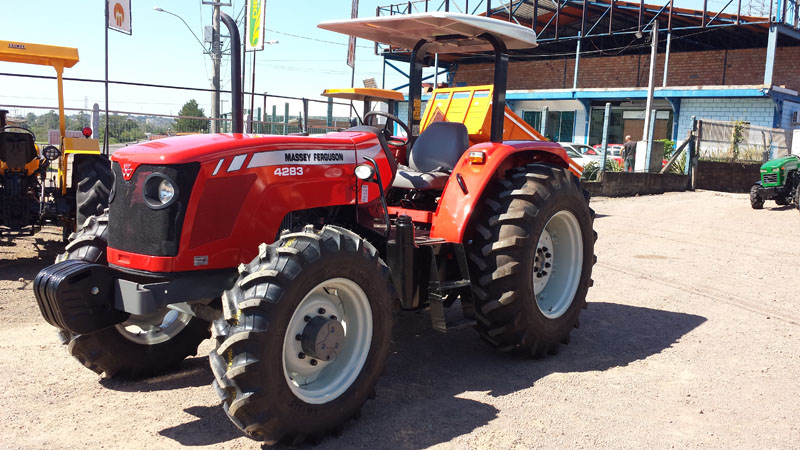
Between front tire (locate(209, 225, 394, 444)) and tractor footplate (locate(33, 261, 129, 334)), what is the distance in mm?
628

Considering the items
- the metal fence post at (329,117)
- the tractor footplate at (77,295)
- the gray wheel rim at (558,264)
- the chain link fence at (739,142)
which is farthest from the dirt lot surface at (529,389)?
the chain link fence at (739,142)

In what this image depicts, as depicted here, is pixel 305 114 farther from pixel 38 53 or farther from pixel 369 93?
pixel 38 53

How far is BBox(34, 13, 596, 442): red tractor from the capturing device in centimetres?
310

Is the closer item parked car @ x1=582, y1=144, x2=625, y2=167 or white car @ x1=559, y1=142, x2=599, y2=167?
white car @ x1=559, y1=142, x2=599, y2=167

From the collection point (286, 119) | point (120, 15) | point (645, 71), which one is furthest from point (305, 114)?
point (645, 71)

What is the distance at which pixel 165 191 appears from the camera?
3.26m

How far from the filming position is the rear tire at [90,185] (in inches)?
263

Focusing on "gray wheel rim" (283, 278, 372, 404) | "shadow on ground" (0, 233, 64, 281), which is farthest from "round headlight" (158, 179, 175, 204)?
"shadow on ground" (0, 233, 64, 281)

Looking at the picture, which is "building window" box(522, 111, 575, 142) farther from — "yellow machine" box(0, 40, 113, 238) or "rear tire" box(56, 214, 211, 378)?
→ "rear tire" box(56, 214, 211, 378)

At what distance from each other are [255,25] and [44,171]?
31.3ft

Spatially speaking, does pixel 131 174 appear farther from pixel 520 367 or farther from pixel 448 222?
pixel 520 367

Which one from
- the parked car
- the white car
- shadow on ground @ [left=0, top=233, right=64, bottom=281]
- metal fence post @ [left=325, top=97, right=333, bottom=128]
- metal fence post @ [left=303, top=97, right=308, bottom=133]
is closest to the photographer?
shadow on ground @ [left=0, top=233, right=64, bottom=281]

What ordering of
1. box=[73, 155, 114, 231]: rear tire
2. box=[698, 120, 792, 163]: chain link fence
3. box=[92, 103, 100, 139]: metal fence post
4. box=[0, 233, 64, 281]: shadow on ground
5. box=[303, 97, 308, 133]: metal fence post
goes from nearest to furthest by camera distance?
box=[73, 155, 114, 231]: rear tire
box=[0, 233, 64, 281]: shadow on ground
box=[92, 103, 100, 139]: metal fence post
box=[303, 97, 308, 133]: metal fence post
box=[698, 120, 792, 163]: chain link fence

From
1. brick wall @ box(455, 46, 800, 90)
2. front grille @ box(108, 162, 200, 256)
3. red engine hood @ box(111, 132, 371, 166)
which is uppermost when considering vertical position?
brick wall @ box(455, 46, 800, 90)
